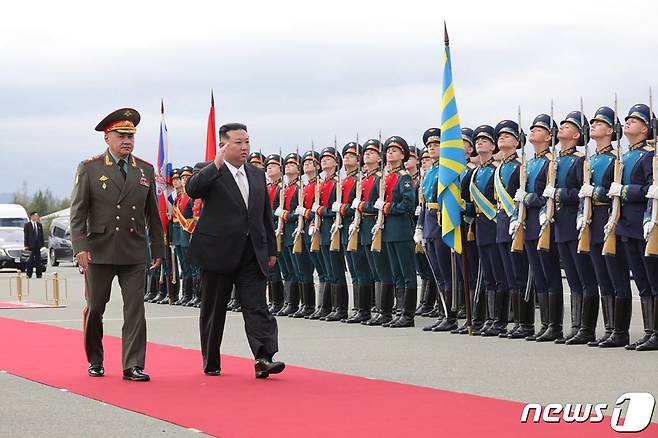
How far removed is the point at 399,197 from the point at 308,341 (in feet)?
8.63

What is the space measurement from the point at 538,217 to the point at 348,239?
A: 3.84 meters

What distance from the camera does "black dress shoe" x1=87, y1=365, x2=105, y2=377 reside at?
432 inches

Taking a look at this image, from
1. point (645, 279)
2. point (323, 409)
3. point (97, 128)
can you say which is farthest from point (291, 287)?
point (323, 409)

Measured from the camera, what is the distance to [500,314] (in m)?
14.9

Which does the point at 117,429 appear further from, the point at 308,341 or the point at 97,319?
the point at 308,341

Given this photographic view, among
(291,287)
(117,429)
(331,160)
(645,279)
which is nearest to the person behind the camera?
(117,429)

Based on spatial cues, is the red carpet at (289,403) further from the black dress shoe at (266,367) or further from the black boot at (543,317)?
the black boot at (543,317)

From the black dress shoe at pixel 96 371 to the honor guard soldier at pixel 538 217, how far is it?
4892mm

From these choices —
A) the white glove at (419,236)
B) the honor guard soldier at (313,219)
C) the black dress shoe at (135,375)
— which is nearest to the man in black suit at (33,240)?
the honor guard soldier at (313,219)

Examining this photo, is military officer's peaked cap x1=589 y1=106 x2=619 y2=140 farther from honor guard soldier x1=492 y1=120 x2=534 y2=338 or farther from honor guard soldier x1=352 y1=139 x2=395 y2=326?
honor guard soldier x1=352 y1=139 x2=395 y2=326

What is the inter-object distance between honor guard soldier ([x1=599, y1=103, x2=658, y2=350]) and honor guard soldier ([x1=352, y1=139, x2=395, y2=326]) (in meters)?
4.07

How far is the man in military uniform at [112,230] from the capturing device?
10961 mm

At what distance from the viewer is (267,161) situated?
1995 cm

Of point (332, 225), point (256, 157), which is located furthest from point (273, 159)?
point (332, 225)
